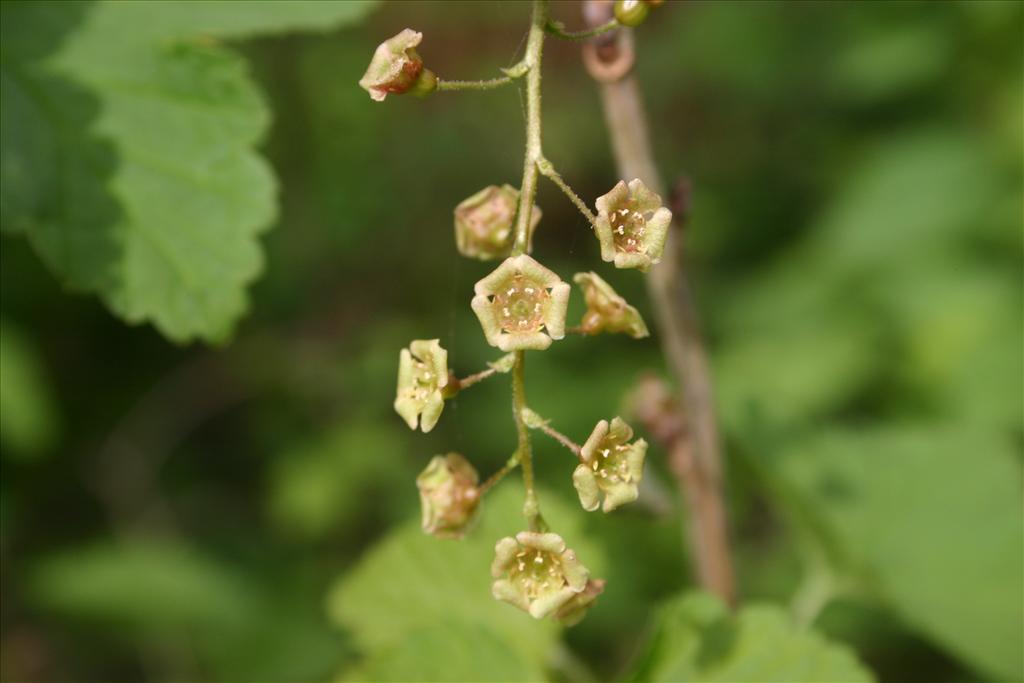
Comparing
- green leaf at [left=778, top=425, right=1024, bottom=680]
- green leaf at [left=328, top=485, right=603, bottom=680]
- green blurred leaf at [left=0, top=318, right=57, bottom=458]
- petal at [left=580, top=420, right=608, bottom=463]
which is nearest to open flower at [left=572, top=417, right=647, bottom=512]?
petal at [left=580, top=420, right=608, bottom=463]

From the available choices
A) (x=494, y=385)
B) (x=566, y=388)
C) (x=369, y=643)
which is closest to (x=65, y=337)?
(x=494, y=385)

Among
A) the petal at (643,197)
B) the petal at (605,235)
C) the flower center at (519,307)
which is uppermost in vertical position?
the petal at (643,197)

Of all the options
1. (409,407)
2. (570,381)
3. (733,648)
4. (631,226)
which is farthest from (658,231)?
(570,381)

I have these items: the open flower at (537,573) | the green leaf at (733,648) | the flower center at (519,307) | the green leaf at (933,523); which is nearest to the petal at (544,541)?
the open flower at (537,573)

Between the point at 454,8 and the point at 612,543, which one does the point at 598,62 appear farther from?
the point at 454,8

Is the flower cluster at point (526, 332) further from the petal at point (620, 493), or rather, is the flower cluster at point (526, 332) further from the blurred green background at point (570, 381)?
the blurred green background at point (570, 381)

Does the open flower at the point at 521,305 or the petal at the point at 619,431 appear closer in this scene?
the open flower at the point at 521,305
